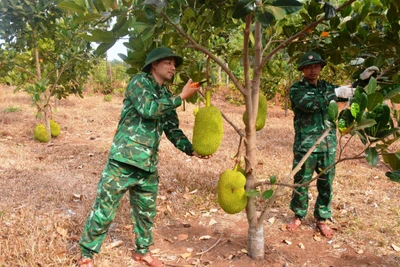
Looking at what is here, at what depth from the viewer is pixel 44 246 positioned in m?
2.15

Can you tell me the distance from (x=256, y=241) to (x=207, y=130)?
90 centimetres

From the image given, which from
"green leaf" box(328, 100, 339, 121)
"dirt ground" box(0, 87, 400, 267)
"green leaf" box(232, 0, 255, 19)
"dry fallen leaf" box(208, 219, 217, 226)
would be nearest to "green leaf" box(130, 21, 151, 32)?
"green leaf" box(232, 0, 255, 19)

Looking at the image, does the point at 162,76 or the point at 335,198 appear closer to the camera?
the point at 162,76

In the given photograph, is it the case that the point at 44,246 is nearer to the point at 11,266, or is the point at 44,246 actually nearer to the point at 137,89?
the point at 11,266

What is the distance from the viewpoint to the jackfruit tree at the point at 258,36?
1.33 metres

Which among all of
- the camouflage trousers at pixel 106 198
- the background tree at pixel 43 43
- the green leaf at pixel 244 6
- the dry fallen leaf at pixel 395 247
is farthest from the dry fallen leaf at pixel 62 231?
the background tree at pixel 43 43

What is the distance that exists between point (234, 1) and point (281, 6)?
0.49m

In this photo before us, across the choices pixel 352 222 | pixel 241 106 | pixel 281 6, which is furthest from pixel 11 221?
pixel 241 106

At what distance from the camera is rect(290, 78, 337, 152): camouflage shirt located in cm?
263

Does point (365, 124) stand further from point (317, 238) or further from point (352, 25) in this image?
point (317, 238)

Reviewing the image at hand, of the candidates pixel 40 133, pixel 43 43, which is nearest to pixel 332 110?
pixel 40 133

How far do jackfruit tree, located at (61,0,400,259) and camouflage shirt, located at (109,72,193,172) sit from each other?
8.0 inches

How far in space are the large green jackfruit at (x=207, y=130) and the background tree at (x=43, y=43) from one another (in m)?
3.90

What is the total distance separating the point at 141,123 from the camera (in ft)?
6.73
